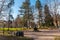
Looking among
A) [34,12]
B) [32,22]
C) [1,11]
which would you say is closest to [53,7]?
[34,12]

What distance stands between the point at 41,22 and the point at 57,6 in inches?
762

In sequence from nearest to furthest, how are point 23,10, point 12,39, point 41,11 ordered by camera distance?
point 12,39
point 41,11
point 23,10

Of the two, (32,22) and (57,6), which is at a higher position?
(57,6)

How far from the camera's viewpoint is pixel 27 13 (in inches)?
2333

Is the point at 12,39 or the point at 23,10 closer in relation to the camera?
the point at 12,39

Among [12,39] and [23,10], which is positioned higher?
[23,10]

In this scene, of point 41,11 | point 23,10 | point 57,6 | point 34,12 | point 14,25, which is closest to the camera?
point 57,6

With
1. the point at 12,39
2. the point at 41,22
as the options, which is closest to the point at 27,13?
the point at 41,22

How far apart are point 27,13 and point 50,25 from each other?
9.81m

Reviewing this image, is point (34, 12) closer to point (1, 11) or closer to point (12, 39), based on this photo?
point (1, 11)

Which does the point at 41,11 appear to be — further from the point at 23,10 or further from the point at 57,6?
the point at 57,6

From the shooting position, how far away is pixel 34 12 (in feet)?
177

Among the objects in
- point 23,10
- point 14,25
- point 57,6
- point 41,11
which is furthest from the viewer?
point 14,25

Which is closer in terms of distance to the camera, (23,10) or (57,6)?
(57,6)
